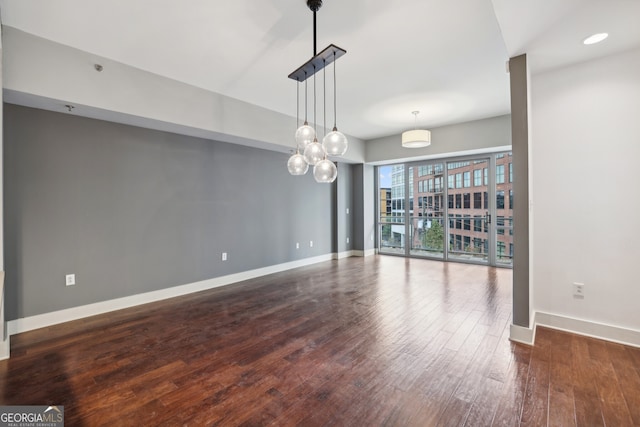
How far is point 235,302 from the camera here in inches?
152

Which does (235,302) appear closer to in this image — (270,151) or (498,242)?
(270,151)

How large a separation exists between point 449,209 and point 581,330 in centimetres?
395

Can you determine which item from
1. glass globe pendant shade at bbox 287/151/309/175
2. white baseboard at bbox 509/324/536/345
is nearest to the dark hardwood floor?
white baseboard at bbox 509/324/536/345

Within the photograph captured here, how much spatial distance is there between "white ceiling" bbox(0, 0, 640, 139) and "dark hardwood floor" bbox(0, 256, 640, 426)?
8.92 feet

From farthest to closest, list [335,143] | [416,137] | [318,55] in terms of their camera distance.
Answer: [416,137]
[335,143]
[318,55]

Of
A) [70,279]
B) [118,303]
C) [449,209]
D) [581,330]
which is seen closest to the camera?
[581,330]

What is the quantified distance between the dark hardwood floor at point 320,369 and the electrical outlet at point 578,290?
438 millimetres

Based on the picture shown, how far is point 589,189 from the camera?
2758 millimetres

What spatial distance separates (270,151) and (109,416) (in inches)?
177

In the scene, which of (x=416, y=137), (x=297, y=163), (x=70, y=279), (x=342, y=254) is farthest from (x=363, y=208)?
(x=70, y=279)

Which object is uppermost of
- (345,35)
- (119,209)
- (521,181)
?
(345,35)

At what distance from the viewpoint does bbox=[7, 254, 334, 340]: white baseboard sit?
301 centimetres

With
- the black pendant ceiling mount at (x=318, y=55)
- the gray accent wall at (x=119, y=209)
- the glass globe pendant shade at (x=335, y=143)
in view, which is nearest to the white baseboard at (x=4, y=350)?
the gray accent wall at (x=119, y=209)

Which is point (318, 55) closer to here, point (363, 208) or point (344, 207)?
point (344, 207)
